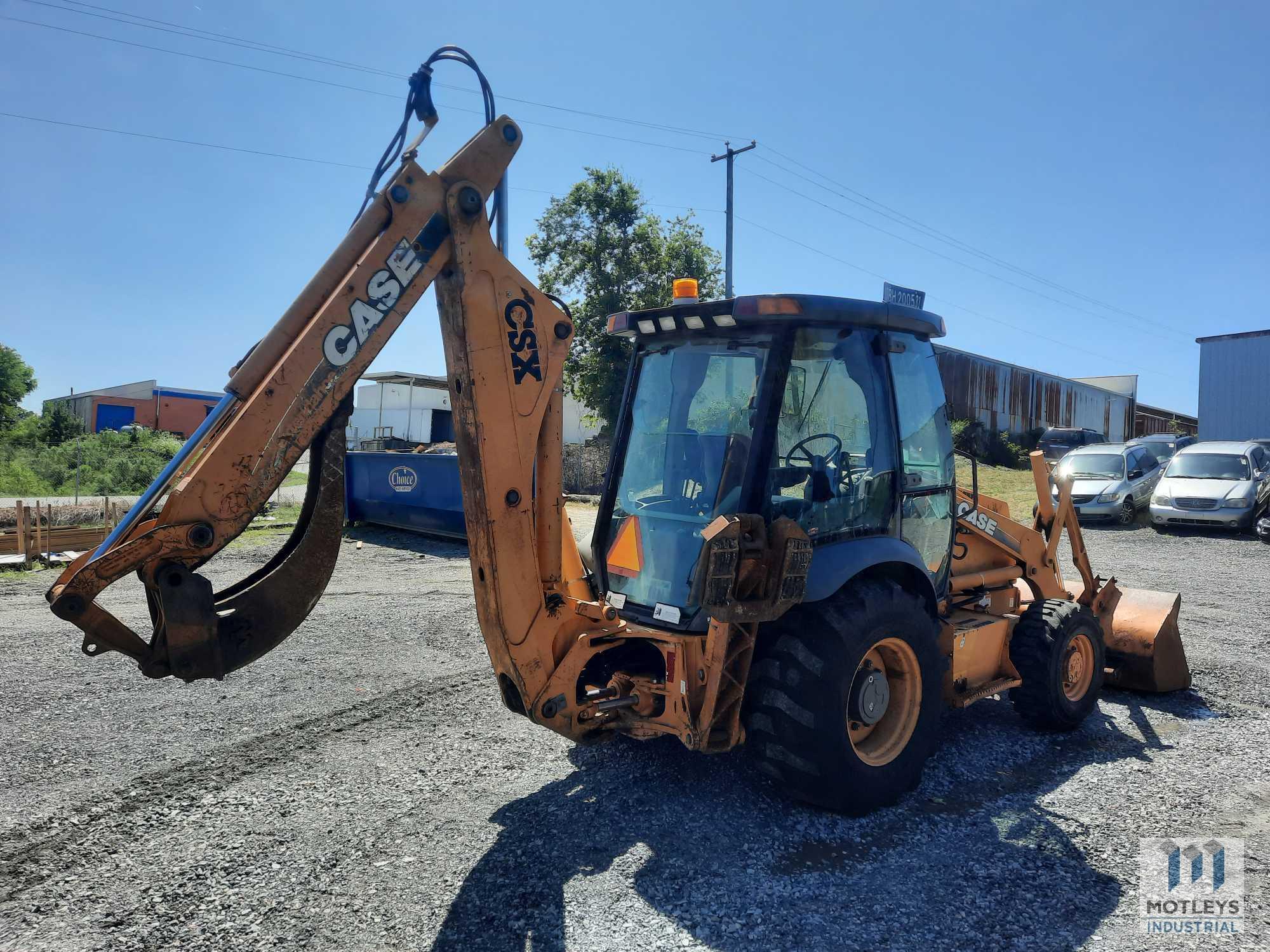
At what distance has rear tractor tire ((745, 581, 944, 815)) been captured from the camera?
3627 millimetres

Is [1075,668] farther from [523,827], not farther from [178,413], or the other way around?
[178,413]

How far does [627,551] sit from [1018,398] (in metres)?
32.9

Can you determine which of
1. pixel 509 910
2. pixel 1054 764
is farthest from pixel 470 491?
pixel 1054 764

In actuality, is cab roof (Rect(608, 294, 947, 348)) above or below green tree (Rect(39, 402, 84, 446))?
above

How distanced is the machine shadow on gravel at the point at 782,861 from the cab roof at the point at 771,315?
2.22 m

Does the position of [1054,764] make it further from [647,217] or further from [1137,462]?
[647,217]

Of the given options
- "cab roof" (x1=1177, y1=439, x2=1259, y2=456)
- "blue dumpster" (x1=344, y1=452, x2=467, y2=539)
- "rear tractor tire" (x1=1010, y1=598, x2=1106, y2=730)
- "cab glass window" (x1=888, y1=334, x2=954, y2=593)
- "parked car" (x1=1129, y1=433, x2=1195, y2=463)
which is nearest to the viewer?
"cab glass window" (x1=888, y1=334, x2=954, y2=593)

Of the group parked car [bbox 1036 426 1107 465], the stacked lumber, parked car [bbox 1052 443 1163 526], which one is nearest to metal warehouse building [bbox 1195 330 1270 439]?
parked car [bbox 1036 426 1107 465]

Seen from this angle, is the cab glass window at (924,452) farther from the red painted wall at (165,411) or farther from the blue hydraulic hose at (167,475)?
the red painted wall at (165,411)

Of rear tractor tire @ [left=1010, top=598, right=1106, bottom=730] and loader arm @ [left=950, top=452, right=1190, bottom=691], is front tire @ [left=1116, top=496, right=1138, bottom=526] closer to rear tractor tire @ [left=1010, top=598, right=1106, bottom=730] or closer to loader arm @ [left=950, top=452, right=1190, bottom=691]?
loader arm @ [left=950, top=452, right=1190, bottom=691]

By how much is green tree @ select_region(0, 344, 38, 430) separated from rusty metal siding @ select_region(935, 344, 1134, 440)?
39253mm

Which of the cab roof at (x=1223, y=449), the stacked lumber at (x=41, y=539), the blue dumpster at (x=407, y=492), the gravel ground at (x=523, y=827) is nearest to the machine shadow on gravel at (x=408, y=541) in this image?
the blue dumpster at (x=407, y=492)

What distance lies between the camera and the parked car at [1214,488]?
14508mm

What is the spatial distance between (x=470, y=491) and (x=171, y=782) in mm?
2243
